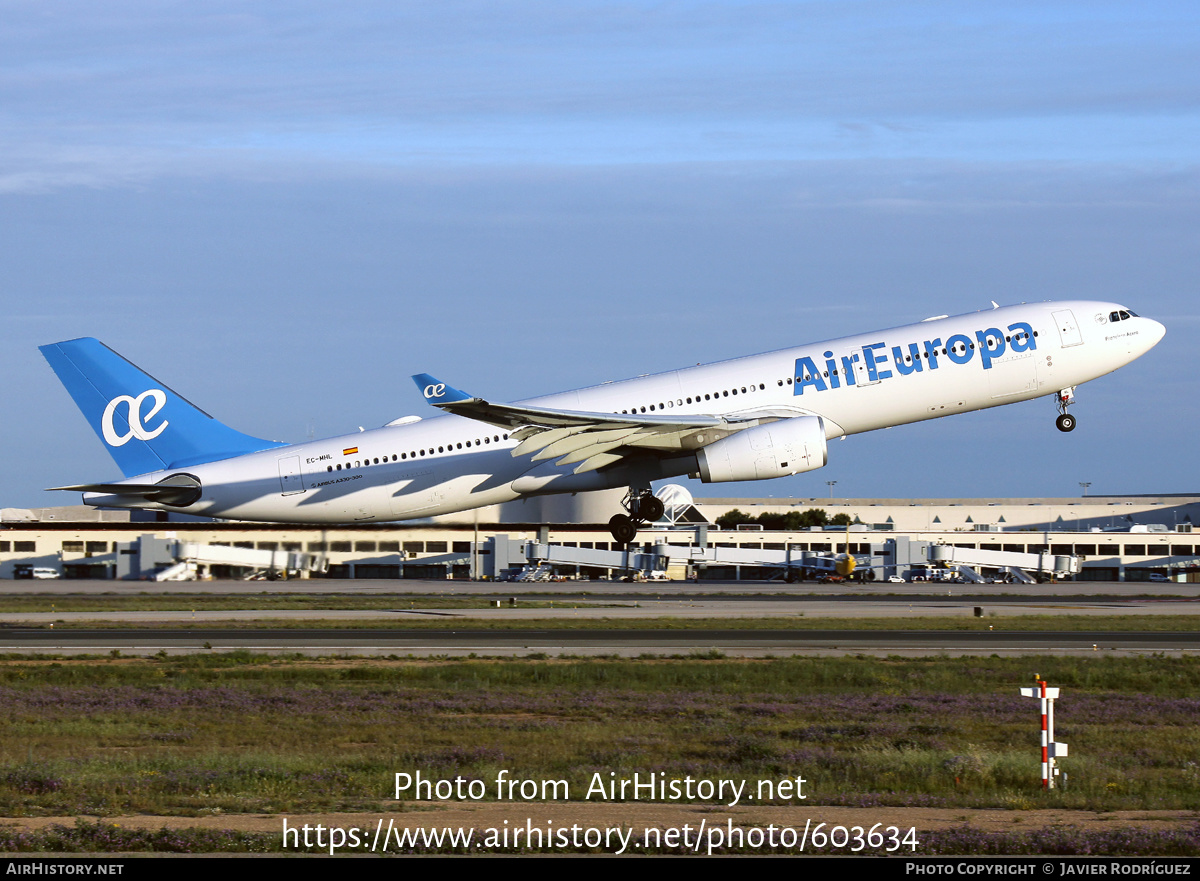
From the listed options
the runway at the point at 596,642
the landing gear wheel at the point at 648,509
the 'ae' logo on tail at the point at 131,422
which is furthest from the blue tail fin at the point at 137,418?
the landing gear wheel at the point at 648,509

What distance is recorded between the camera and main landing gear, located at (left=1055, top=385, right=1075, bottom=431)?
43.5 metres

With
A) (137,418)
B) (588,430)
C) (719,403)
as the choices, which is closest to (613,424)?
(588,430)

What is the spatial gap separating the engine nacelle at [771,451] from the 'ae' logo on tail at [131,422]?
19.6m

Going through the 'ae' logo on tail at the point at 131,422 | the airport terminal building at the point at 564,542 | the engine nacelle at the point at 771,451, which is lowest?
the airport terminal building at the point at 564,542

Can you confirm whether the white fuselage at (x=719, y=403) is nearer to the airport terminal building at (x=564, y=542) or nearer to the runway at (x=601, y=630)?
the runway at (x=601, y=630)

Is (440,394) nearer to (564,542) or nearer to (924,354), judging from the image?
(924,354)

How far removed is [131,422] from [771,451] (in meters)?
22.4

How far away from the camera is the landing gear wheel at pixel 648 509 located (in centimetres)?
4562

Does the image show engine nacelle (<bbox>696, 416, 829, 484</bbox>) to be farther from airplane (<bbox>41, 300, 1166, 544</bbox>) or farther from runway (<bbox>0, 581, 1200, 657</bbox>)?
runway (<bbox>0, 581, 1200, 657</bbox>)

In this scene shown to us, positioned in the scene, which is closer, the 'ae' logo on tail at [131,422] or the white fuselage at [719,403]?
the white fuselage at [719,403]

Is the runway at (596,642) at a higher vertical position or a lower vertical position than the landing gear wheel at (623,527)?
lower

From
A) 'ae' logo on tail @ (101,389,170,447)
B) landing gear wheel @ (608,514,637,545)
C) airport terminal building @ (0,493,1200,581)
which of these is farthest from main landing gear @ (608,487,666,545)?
'ae' logo on tail @ (101,389,170,447)

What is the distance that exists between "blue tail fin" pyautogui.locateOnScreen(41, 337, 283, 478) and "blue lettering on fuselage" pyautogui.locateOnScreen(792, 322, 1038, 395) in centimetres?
1903
